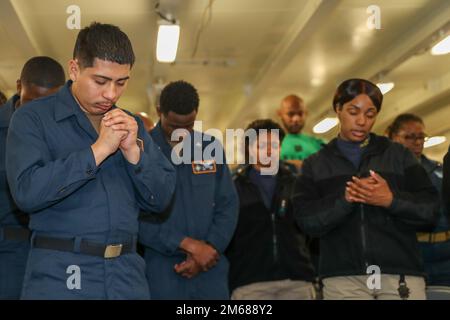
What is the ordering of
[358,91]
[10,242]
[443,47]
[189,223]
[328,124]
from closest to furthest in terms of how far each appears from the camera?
[10,242]
[358,91]
[189,223]
[328,124]
[443,47]

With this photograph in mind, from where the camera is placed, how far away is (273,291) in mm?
3488

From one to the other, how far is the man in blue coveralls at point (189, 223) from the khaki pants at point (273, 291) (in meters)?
0.29

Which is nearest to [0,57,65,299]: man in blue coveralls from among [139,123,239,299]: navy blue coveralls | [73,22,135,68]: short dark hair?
[139,123,239,299]: navy blue coveralls

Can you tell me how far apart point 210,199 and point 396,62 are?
560cm

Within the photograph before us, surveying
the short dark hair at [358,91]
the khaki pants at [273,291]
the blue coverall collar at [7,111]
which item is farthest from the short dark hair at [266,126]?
the blue coverall collar at [7,111]

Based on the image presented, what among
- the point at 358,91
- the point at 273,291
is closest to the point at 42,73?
the point at 358,91

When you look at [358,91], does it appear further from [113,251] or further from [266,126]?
[113,251]

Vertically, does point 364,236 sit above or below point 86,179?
below

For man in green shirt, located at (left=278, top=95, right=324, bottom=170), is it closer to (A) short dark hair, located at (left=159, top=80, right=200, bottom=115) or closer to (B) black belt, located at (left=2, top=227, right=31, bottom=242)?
(A) short dark hair, located at (left=159, top=80, right=200, bottom=115)

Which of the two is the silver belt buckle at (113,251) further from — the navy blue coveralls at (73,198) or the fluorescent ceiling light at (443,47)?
the fluorescent ceiling light at (443,47)

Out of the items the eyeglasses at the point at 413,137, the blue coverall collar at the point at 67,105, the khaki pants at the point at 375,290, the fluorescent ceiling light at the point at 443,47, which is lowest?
the khaki pants at the point at 375,290

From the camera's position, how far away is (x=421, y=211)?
9.23ft

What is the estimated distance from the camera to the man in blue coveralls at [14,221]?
106 inches

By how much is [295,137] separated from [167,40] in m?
2.25
